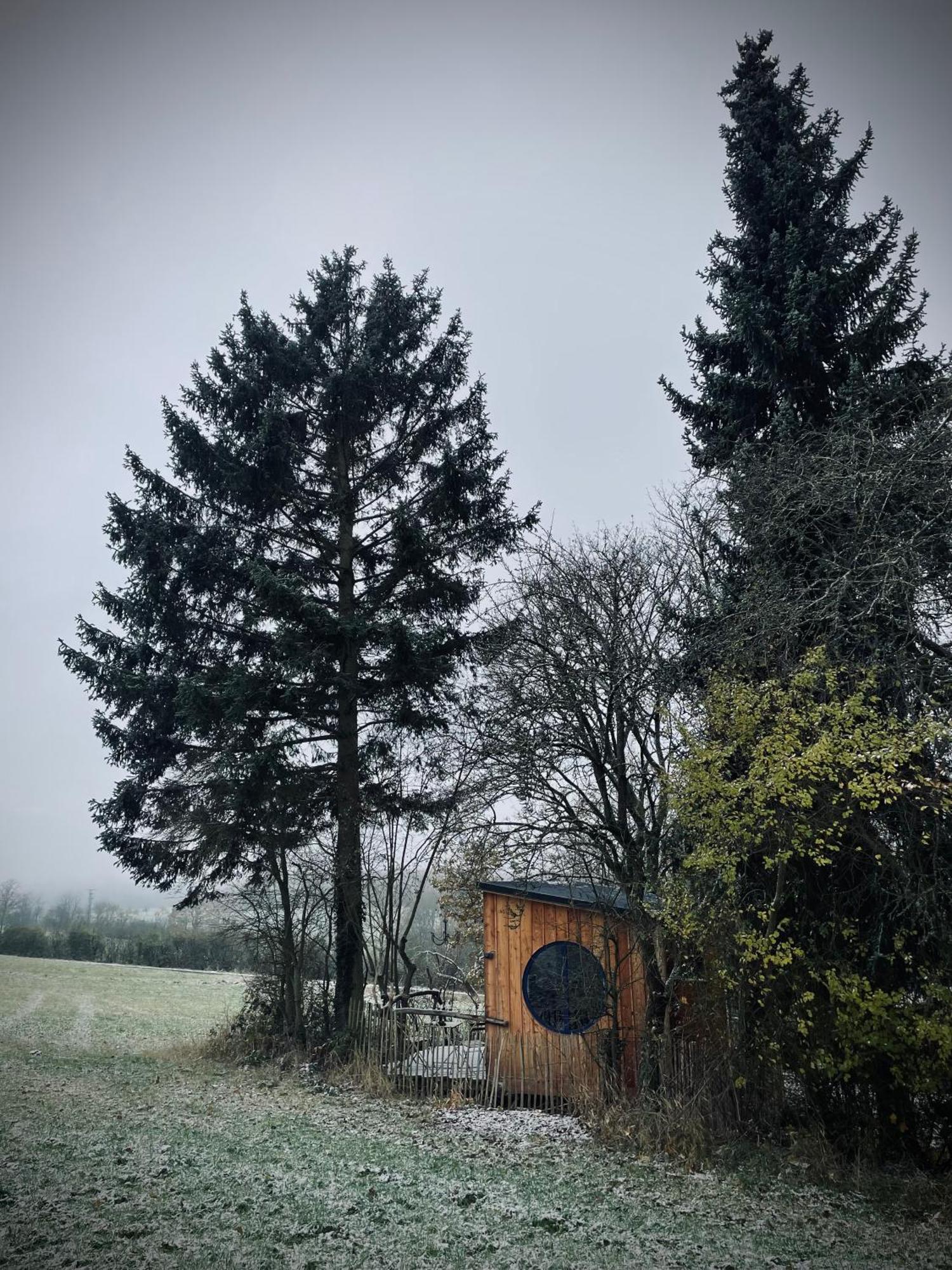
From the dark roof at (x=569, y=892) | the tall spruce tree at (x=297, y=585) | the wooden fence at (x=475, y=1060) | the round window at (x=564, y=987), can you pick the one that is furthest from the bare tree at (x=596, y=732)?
the tall spruce tree at (x=297, y=585)

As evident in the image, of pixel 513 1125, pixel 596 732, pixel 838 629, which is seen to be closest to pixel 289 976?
pixel 513 1125

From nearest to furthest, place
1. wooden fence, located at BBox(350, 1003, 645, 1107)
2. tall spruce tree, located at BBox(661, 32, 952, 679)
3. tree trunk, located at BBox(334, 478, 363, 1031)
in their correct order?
tall spruce tree, located at BBox(661, 32, 952, 679), wooden fence, located at BBox(350, 1003, 645, 1107), tree trunk, located at BBox(334, 478, 363, 1031)

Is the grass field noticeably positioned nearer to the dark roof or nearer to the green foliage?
the green foliage

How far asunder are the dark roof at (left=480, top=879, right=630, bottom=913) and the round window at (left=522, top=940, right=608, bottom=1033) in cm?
60

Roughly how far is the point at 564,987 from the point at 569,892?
1.28 m

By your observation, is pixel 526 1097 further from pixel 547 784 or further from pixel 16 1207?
pixel 16 1207

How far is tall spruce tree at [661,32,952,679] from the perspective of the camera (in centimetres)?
652

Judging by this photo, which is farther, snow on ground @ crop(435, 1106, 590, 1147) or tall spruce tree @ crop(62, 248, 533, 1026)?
tall spruce tree @ crop(62, 248, 533, 1026)

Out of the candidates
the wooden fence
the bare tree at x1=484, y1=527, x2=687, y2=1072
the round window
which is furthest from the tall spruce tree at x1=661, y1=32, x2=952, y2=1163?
the wooden fence

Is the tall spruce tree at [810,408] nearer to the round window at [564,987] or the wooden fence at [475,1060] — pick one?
the round window at [564,987]

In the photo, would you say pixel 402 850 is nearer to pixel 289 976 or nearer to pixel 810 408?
pixel 289 976

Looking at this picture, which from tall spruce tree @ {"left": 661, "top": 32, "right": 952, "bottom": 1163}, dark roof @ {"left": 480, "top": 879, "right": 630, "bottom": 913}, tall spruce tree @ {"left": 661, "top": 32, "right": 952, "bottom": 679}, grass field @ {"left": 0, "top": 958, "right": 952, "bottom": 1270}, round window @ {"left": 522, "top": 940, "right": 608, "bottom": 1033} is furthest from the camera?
round window @ {"left": 522, "top": 940, "right": 608, "bottom": 1033}

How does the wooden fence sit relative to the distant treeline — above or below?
above

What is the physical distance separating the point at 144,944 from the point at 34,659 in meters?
161
